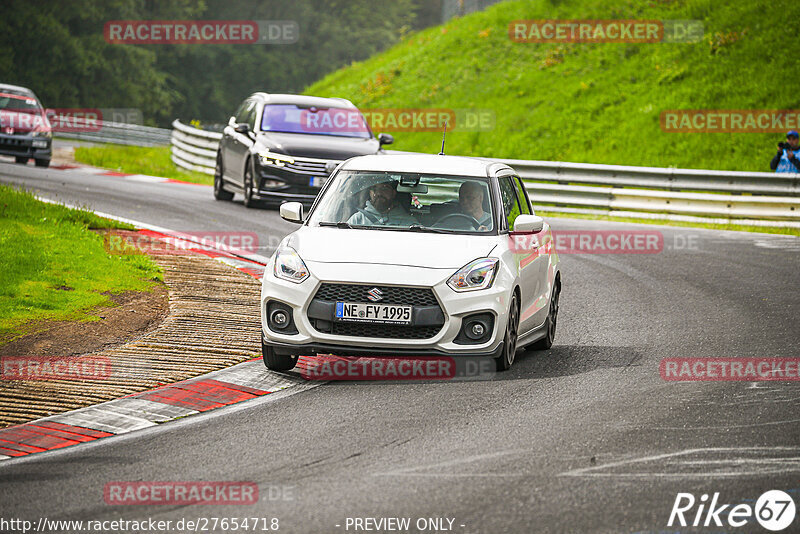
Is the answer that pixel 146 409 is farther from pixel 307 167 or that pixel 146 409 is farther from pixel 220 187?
pixel 220 187

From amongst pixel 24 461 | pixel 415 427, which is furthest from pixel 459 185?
pixel 24 461

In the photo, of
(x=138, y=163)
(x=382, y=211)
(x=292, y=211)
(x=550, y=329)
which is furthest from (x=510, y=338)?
(x=138, y=163)

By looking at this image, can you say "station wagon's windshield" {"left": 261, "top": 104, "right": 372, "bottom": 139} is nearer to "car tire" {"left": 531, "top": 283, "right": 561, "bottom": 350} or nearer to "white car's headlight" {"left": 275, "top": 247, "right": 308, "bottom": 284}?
"car tire" {"left": 531, "top": 283, "right": 561, "bottom": 350}

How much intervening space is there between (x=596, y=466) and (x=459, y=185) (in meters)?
4.07

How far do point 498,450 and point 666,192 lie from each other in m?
17.7

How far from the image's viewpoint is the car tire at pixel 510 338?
9.26m

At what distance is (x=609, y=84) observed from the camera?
108 ft

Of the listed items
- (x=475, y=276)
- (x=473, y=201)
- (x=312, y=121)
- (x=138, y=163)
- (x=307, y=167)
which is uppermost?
(x=312, y=121)

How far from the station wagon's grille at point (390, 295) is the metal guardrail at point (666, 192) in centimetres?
1511

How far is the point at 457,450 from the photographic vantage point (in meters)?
7.03

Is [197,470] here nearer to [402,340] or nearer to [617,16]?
[402,340]

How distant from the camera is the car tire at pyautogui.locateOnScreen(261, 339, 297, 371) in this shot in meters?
9.23

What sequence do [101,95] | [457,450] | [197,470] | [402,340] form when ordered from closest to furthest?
[197,470], [457,450], [402,340], [101,95]

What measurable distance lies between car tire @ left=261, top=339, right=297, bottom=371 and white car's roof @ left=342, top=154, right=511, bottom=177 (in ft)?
6.42
